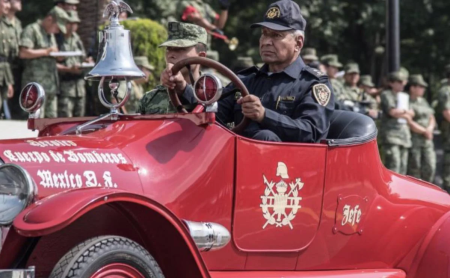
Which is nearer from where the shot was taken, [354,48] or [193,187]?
[193,187]

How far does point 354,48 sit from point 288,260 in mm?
20246

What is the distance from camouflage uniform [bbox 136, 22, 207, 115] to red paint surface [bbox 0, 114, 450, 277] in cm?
125

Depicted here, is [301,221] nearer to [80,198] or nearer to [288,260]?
[288,260]

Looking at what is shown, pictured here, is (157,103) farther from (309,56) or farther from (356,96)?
(356,96)

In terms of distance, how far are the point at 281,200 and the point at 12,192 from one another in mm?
1580

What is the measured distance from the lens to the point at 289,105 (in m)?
6.12

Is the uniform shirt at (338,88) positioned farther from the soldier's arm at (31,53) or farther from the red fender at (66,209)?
the red fender at (66,209)

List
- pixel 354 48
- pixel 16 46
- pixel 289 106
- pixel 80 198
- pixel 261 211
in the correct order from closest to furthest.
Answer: pixel 80 198
pixel 261 211
pixel 289 106
pixel 16 46
pixel 354 48

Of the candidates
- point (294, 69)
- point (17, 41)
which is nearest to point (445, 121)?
point (17, 41)

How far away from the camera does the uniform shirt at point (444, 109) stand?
15781mm

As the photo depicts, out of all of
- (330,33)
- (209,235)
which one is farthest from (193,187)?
(330,33)

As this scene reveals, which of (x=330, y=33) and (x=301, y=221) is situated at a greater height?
(x=301, y=221)

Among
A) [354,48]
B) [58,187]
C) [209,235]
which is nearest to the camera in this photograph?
[58,187]

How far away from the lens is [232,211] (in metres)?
5.46
